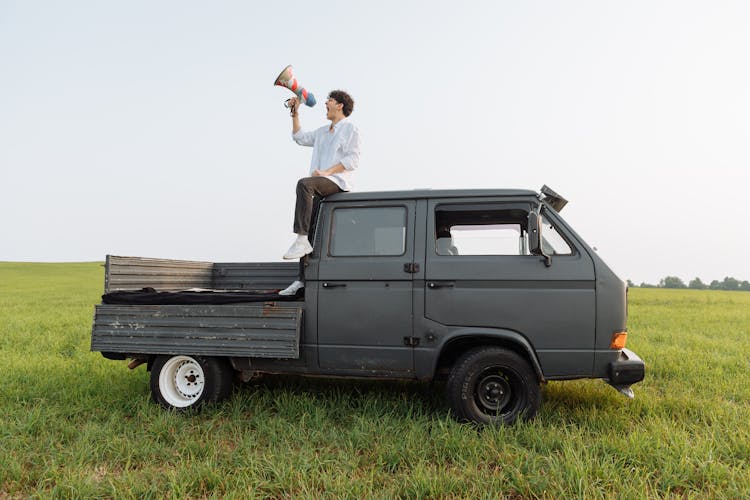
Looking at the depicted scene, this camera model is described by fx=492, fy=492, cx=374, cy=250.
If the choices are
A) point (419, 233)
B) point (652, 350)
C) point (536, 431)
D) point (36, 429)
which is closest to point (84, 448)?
point (36, 429)

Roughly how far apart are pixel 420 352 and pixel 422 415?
61 cm

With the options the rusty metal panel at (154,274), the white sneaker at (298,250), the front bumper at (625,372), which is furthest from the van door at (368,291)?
the rusty metal panel at (154,274)

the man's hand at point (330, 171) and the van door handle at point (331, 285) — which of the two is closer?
the van door handle at point (331, 285)

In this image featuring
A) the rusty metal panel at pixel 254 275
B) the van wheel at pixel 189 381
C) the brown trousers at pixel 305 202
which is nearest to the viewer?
the brown trousers at pixel 305 202

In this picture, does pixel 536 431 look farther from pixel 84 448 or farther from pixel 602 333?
pixel 84 448

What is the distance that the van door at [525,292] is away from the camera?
14.4ft

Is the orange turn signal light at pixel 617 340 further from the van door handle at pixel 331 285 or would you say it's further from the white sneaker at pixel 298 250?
the white sneaker at pixel 298 250

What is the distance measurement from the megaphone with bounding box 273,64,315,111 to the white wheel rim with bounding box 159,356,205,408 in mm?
3103

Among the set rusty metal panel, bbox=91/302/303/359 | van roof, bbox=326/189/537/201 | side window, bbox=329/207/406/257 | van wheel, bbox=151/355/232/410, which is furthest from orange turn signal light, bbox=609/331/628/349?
van wheel, bbox=151/355/232/410

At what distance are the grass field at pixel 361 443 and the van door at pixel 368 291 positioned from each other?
0.59m

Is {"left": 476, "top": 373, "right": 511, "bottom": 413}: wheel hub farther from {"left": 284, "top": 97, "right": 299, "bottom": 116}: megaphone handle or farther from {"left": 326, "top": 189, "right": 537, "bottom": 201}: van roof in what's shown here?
{"left": 284, "top": 97, "right": 299, "bottom": 116}: megaphone handle

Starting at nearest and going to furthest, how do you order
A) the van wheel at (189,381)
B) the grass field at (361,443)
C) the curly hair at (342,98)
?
the grass field at (361,443)
the van wheel at (189,381)
the curly hair at (342,98)

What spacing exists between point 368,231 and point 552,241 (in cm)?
173

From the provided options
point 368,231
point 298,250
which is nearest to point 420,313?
point 368,231
